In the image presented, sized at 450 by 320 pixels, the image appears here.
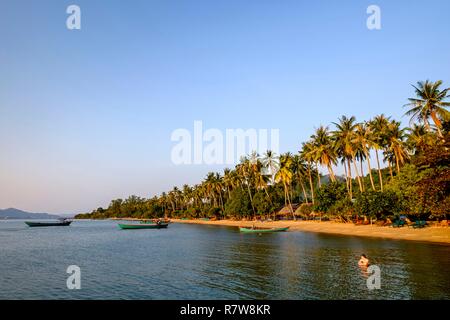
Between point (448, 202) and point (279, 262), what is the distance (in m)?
17.0

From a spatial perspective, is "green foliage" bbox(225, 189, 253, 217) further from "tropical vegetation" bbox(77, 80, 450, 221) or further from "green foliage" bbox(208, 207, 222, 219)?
"green foliage" bbox(208, 207, 222, 219)

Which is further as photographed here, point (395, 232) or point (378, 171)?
point (378, 171)

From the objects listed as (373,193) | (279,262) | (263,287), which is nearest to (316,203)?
(373,193)

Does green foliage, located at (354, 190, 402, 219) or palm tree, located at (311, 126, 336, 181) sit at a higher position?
palm tree, located at (311, 126, 336, 181)

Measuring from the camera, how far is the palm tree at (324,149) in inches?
2754

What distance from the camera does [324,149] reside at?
70125 millimetres

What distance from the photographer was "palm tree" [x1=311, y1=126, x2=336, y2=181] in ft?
229

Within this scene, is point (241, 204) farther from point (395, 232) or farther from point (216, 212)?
point (395, 232)

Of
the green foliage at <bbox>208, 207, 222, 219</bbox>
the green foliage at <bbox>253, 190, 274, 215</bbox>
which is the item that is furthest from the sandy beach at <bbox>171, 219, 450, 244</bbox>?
the green foliage at <bbox>208, 207, 222, 219</bbox>
